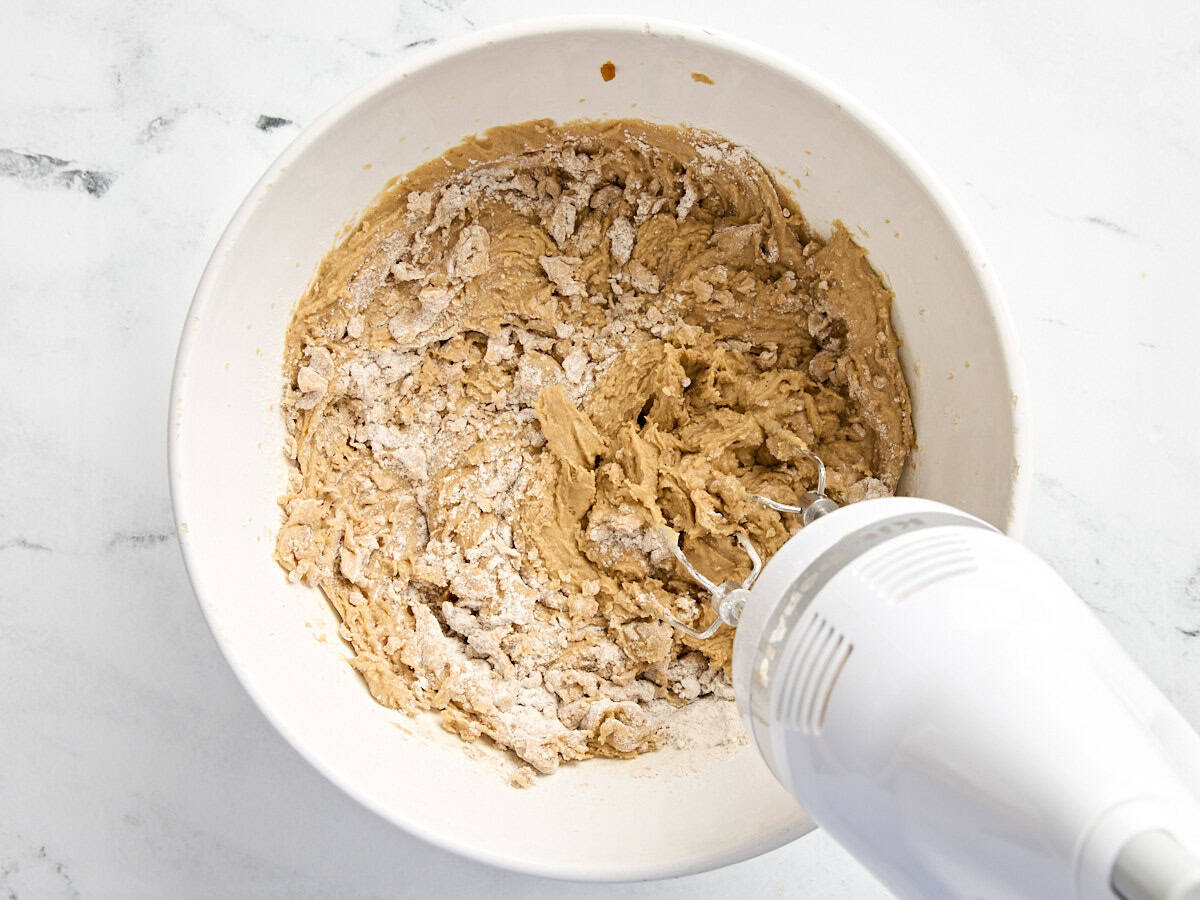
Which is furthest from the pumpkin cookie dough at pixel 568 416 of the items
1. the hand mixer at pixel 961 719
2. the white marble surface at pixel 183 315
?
the hand mixer at pixel 961 719

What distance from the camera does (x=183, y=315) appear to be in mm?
1604

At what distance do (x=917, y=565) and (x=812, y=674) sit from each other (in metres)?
0.16

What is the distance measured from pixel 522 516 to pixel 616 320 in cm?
39

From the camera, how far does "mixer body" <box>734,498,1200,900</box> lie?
797mm

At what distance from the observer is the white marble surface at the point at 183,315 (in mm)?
1604

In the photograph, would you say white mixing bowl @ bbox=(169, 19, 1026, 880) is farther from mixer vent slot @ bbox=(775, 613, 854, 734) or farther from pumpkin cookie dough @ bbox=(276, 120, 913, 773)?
mixer vent slot @ bbox=(775, 613, 854, 734)

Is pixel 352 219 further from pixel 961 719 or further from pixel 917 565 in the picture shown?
pixel 961 719

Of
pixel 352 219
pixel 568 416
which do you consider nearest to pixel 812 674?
pixel 568 416

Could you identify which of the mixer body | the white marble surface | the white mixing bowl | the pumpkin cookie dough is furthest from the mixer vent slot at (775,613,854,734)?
the white marble surface

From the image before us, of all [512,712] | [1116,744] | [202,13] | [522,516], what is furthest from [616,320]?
[1116,744]

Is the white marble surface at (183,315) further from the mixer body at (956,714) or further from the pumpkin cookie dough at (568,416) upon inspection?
the mixer body at (956,714)

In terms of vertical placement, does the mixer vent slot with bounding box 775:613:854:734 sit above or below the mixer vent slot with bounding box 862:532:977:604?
below

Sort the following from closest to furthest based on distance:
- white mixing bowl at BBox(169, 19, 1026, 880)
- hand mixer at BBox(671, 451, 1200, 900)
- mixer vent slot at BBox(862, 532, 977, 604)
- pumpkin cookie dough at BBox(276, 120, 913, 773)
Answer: hand mixer at BBox(671, 451, 1200, 900), mixer vent slot at BBox(862, 532, 977, 604), white mixing bowl at BBox(169, 19, 1026, 880), pumpkin cookie dough at BBox(276, 120, 913, 773)

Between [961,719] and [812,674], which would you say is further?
[812,674]
